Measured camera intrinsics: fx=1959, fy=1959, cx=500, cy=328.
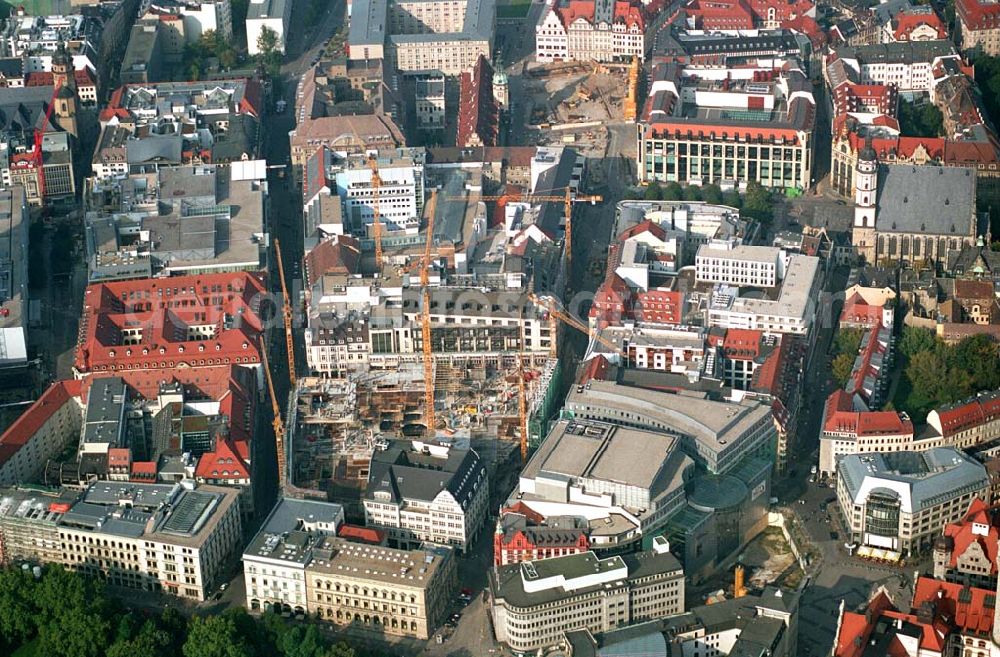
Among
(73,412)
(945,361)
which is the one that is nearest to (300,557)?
(73,412)

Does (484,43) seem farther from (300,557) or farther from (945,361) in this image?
(300,557)

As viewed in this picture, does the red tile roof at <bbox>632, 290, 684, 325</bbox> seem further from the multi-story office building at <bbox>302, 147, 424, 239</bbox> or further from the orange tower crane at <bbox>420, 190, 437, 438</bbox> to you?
the multi-story office building at <bbox>302, 147, 424, 239</bbox>

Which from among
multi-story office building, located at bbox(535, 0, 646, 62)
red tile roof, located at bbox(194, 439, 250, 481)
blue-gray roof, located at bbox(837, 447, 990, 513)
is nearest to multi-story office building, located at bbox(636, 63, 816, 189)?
multi-story office building, located at bbox(535, 0, 646, 62)

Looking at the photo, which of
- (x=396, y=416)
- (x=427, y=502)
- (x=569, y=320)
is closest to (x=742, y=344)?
(x=569, y=320)

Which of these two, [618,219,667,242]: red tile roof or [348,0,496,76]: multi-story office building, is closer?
[618,219,667,242]: red tile roof

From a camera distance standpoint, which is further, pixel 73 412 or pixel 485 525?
pixel 73 412

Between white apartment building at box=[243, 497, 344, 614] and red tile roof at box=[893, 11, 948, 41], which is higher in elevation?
red tile roof at box=[893, 11, 948, 41]

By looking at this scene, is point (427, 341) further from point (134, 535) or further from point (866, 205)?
point (866, 205)
